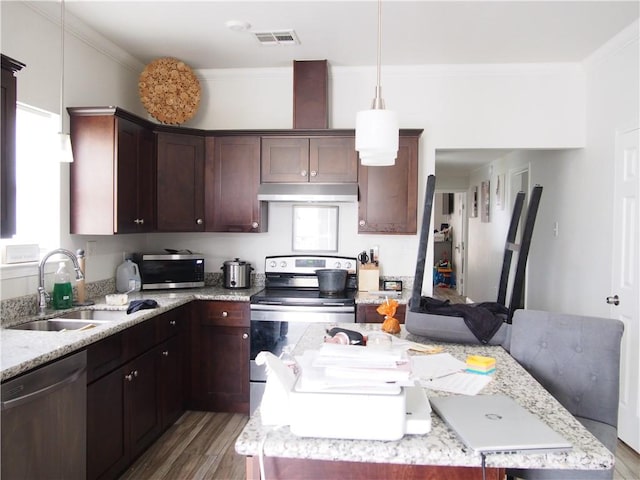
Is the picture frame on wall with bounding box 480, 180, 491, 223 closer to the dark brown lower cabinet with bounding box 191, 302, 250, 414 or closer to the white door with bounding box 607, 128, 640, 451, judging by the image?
the white door with bounding box 607, 128, 640, 451

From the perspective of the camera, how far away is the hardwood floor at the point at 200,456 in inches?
105

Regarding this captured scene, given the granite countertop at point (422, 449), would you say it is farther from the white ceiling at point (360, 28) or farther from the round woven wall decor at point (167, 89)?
the round woven wall decor at point (167, 89)

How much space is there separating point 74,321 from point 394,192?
2.33m

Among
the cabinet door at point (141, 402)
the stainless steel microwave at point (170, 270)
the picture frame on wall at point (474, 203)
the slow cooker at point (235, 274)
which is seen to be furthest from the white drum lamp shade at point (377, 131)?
the picture frame on wall at point (474, 203)

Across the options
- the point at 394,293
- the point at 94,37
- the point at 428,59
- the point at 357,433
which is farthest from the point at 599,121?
the point at 94,37

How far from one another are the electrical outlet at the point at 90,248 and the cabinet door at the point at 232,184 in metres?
0.84

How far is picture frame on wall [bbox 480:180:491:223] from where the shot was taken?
7075 millimetres

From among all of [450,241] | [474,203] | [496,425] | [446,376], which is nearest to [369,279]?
[446,376]

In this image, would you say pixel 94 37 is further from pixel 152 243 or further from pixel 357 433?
pixel 357 433

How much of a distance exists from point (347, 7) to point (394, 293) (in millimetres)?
1990

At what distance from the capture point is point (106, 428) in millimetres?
2416

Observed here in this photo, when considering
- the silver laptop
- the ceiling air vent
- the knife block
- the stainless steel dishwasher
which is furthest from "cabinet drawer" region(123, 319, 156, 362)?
the ceiling air vent

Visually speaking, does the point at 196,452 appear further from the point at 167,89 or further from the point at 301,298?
the point at 167,89

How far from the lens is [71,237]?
3123 mm
